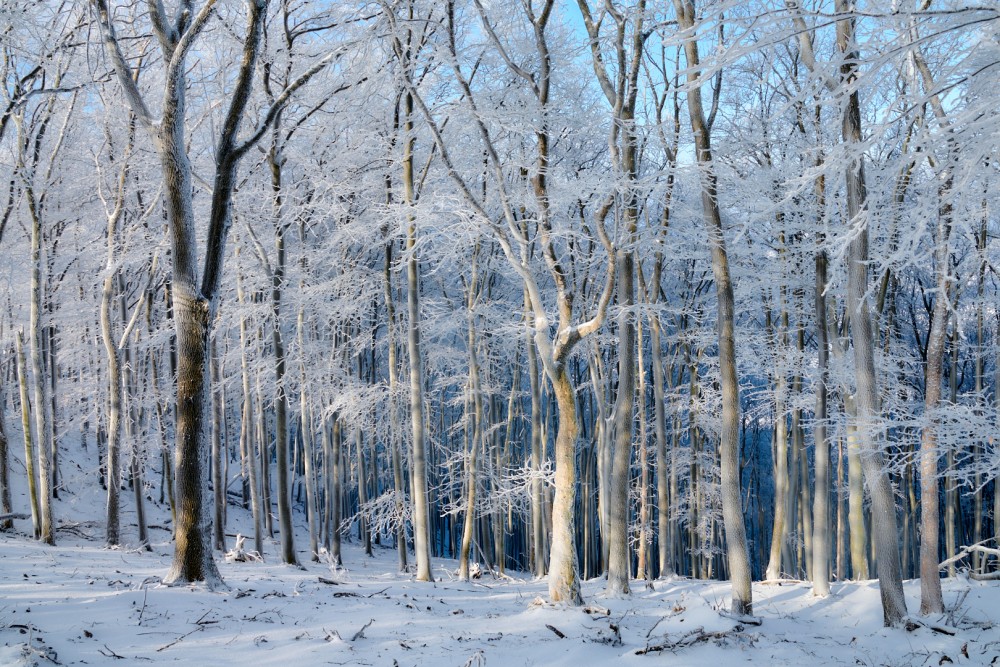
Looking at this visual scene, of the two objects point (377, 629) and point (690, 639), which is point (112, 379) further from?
point (690, 639)

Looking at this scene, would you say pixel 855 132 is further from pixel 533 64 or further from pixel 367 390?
pixel 367 390

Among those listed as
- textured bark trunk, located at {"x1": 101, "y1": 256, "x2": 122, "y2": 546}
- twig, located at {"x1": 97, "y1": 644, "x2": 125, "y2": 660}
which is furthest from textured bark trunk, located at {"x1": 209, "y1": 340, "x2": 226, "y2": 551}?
twig, located at {"x1": 97, "y1": 644, "x2": 125, "y2": 660}

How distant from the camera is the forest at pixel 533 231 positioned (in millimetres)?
6172

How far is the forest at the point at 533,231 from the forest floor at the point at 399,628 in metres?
0.20

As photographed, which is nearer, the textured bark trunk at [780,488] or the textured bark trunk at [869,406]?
the textured bark trunk at [869,406]

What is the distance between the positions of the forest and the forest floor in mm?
195

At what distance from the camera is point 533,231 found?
11688mm

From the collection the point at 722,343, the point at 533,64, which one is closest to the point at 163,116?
the point at 533,64

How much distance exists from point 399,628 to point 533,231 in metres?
7.80

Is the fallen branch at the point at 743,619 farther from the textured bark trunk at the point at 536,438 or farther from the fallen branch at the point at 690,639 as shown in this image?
the textured bark trunk at the point at 536,438

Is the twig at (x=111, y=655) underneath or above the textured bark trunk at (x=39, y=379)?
underneath

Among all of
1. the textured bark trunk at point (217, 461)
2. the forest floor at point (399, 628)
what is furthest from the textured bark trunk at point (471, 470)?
the textured bark trunk at point (217, 461)

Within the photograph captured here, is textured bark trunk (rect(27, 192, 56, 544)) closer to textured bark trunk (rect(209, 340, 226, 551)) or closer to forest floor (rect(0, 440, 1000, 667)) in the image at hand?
textured bark trunk (rect(209, 340, 226, 551))

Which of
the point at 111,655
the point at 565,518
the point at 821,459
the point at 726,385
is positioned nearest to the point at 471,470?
the point at 565,518
